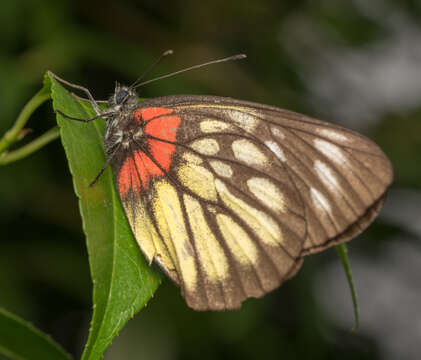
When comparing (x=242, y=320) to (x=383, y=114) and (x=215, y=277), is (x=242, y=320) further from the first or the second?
(x=383, y=114)

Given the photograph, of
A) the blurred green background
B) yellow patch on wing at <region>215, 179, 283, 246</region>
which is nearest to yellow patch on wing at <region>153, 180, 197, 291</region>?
yellow patch on wing at <region>215, 179, 283, 246</region>

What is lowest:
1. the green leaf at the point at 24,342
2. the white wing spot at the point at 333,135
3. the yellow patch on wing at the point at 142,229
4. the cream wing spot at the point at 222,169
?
the green leaf at the point at 24,342

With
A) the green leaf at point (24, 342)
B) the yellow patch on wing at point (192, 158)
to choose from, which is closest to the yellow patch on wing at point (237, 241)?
the yellow patch on wing at point (192, 158)

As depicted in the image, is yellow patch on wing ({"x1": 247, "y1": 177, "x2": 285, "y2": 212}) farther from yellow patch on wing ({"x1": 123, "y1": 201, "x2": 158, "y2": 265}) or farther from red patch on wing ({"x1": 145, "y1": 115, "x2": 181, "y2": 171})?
yellow patch on wing ({"x1": 123, "y1": 201, "x2": 158, "y2": 265})

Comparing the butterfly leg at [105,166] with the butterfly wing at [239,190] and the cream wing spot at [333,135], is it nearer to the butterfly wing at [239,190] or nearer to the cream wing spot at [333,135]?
the butterfly wing at [239,190]

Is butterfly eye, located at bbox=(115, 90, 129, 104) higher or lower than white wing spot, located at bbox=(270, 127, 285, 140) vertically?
higher

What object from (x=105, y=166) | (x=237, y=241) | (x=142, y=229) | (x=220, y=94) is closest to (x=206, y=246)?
(x=237, y=241)
